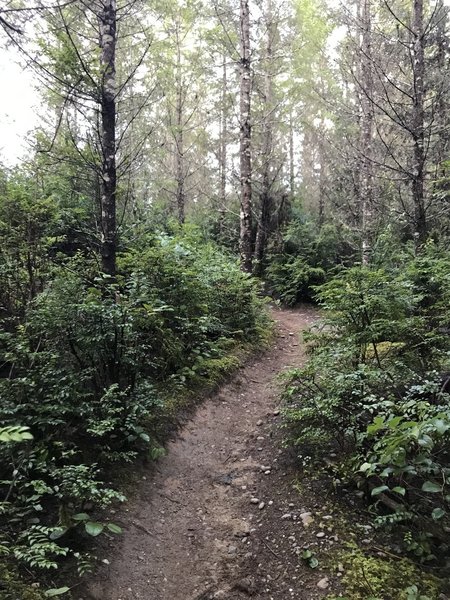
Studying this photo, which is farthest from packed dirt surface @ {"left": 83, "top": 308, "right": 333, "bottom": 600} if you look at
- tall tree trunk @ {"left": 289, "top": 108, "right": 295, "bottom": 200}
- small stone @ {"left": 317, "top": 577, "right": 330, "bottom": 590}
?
tall tree trunk @ {"left": 289, "top": 108, "right": 295, "bottom": 200}

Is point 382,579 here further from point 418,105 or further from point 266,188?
point 266,188

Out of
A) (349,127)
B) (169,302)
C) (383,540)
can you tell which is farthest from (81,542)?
(349,127)

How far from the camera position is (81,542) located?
9.95 ft

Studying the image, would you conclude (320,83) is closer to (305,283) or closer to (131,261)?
(305,283)

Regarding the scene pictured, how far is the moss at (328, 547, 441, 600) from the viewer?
2619 mm

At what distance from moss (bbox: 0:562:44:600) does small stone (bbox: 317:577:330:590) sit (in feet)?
6.13

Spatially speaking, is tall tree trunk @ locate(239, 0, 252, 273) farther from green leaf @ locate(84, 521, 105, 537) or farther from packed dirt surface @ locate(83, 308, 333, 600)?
green leaf @ locate(84, 521, 105, 537)

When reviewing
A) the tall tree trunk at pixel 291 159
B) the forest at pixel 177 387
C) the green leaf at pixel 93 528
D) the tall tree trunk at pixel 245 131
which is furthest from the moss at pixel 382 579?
the tall tree trunk at pixel 291 159

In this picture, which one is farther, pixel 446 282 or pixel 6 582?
pixel 446 282

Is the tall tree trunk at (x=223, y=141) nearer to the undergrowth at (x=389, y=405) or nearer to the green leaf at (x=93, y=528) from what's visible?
the undergrowth at (x=389, y=405)

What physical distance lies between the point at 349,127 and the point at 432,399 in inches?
720

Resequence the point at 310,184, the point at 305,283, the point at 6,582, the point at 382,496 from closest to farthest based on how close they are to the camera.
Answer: the point at 6,582 < the point at 382,496 < the point at 305,283 < the point at 310,184

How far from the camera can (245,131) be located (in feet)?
33.3

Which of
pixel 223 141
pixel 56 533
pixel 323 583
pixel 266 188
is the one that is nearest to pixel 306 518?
pixel 323 583
